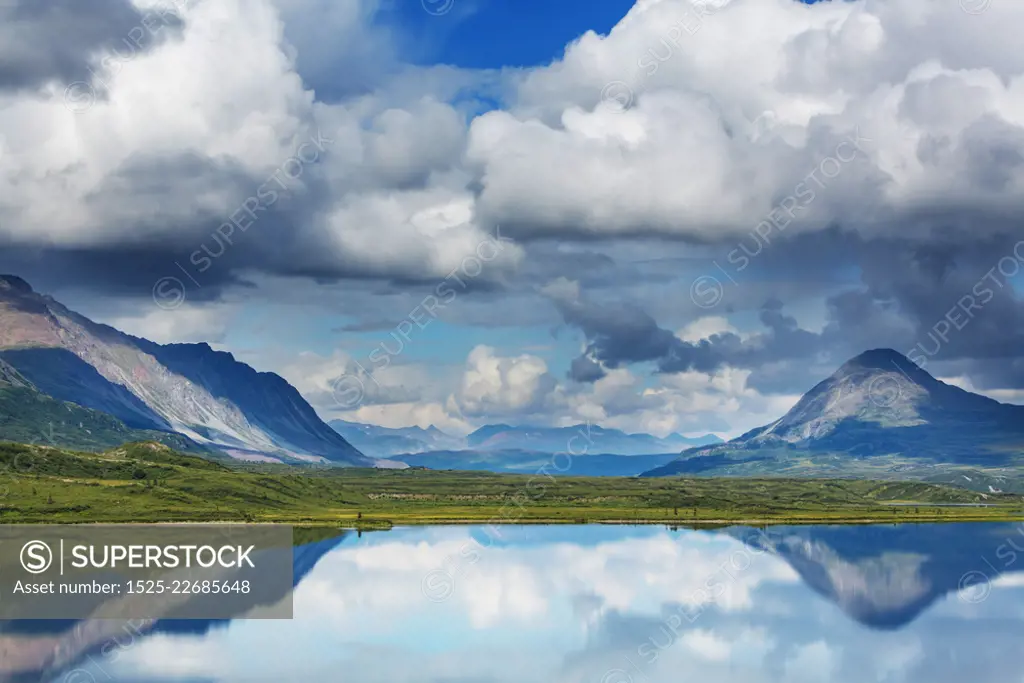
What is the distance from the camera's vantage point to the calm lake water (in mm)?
86938

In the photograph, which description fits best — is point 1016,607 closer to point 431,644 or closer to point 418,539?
point 431,644

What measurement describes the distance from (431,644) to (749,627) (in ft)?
110

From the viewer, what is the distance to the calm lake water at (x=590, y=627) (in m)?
86.9

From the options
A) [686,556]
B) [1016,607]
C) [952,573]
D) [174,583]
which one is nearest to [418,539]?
[686,556]

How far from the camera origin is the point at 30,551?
150625 mm

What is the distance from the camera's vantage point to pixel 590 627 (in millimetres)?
108938
